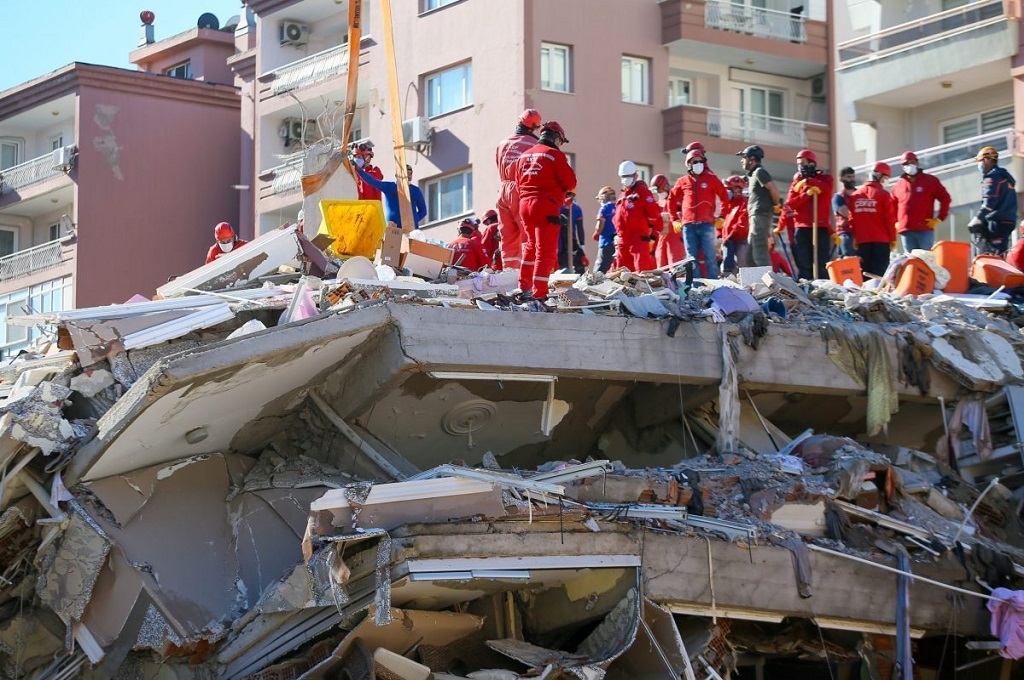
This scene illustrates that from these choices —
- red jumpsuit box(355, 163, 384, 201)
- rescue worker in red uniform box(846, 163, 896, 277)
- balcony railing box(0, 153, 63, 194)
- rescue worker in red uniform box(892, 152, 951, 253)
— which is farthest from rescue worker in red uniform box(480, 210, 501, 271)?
balcony railing box(0, 153, 63, 194)

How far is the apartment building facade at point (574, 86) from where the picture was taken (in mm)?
35469

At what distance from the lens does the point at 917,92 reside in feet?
117

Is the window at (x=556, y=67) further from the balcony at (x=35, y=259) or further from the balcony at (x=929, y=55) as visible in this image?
the balcony at (x=35, y=259)

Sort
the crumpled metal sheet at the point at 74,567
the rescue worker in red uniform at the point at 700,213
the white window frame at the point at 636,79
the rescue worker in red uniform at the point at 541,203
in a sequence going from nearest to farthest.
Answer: the crumpled metal sheet at the point at 74,567
the rescue worker in red uniform at the point at 541,203
the rescue worker in red uniform at the point at 700,213
the white window frame at the point at 636,79

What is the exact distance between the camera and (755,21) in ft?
127

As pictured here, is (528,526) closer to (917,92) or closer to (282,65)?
(917,92)

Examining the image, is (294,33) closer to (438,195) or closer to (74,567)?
(438,195)

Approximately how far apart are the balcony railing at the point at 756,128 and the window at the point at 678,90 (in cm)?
93

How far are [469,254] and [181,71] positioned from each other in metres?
26.6

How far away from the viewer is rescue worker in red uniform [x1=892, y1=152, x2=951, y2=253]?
22.3m

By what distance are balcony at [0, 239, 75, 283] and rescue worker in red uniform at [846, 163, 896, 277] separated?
2473cm

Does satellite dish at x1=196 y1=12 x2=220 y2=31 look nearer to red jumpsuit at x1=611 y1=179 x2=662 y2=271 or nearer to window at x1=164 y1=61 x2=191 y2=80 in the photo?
window at x1=164 y1=61 x2=191 y2=80

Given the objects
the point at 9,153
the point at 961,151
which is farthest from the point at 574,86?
the point at 9,153

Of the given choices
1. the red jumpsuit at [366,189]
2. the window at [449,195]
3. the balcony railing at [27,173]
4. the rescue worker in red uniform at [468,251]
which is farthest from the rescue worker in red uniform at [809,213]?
the balcony railing at [27,173]
